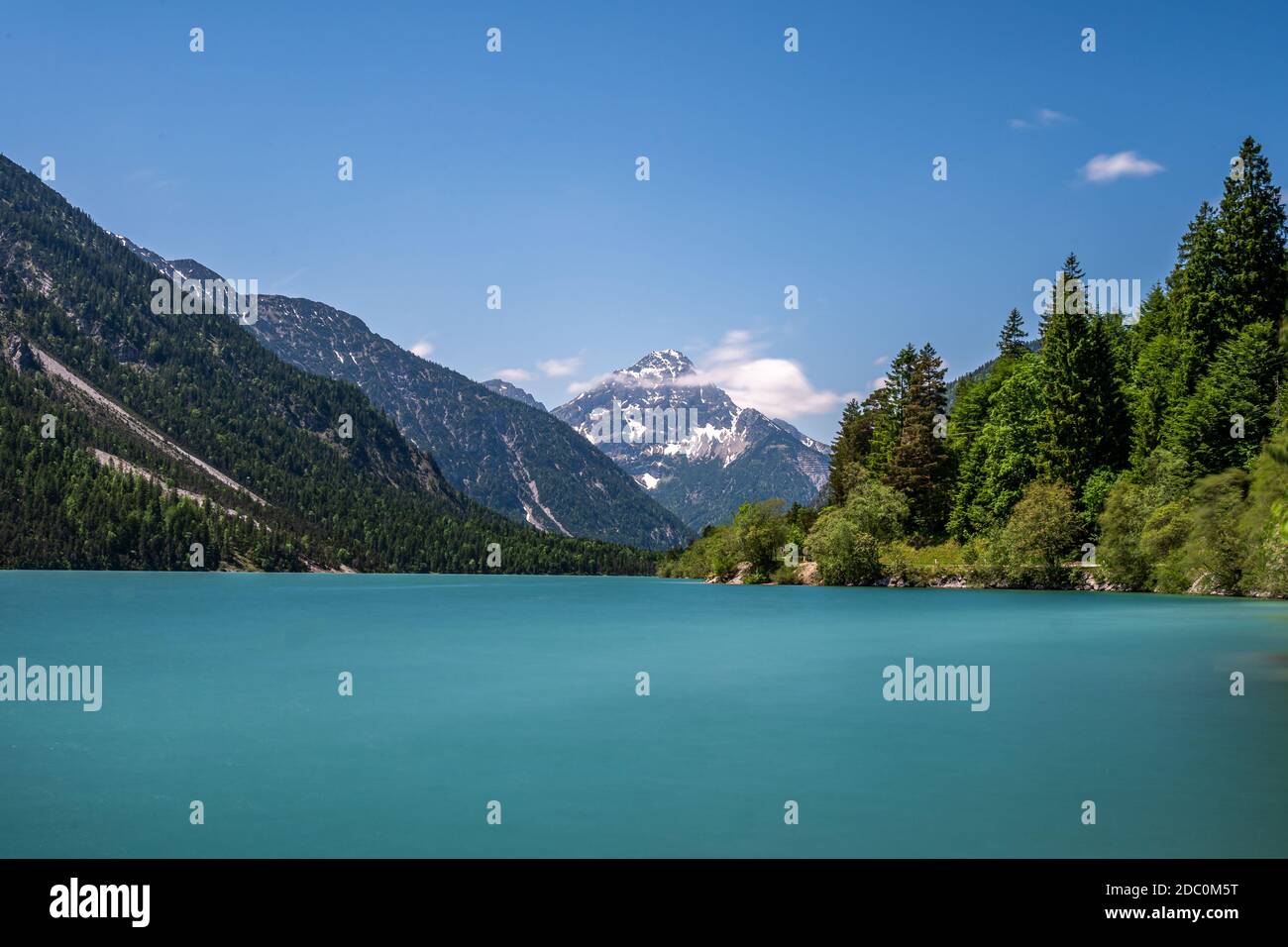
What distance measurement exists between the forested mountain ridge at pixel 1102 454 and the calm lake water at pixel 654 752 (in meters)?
24.3

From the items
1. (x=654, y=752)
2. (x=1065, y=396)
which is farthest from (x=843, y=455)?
(x=654, y=752)

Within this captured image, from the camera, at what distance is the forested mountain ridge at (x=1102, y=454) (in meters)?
74.3

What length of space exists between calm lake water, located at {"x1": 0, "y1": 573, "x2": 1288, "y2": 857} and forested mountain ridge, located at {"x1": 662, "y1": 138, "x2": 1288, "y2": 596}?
24281mm

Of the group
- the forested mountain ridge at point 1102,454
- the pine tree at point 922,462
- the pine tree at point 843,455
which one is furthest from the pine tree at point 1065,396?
the pine tree at point 843,455

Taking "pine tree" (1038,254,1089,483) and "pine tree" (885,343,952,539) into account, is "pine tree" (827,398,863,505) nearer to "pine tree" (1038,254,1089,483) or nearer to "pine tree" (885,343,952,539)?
"pine tree" (885,343,952,539)

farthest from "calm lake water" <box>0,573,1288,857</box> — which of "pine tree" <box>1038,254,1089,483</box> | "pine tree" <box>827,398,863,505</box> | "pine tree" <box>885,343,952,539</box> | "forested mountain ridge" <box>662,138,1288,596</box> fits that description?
"pine tree" <box>827,398,863,505</box>

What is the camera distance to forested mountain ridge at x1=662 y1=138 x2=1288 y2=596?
74.3 metres

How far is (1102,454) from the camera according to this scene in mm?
93812

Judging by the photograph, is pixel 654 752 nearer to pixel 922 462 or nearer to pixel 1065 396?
pixel 1065 396

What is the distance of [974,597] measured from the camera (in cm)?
8388

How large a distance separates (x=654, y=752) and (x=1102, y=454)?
85432mm

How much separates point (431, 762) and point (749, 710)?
9760 mm

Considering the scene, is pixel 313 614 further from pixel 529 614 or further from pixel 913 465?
pixel 913 465
